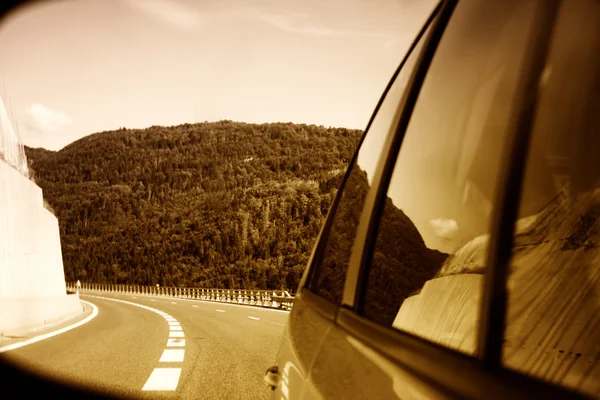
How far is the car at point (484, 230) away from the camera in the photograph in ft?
3.37

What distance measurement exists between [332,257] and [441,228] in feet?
4.93

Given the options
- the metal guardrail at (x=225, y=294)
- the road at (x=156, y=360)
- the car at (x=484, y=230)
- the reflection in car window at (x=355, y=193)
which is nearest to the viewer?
the car at (x=484, y=230)

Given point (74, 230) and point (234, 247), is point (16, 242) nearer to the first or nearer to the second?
point (234, 247)

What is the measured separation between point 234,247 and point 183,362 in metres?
126

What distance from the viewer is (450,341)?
4.22 ft

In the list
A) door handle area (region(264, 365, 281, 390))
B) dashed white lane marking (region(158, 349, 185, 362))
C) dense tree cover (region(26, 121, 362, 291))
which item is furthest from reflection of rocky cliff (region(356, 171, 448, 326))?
dense tree cover (region(26, 121, 362, 291))

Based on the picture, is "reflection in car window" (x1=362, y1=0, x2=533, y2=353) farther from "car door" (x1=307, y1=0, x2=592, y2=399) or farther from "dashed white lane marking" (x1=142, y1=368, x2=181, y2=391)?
"dashed white lane marking" (x1=142, y1=368, x2=181, y2=391)

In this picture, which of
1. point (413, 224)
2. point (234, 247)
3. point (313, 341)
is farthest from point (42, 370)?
point (234, 247)

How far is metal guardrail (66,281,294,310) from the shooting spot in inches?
1351

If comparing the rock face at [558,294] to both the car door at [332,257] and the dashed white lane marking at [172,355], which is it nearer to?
the car door at [332,257]

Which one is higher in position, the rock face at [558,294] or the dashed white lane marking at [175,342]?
the rock face at [558,294]

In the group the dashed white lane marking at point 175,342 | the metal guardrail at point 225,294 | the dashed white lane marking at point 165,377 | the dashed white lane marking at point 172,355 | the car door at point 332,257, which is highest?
the car door at point 332,257

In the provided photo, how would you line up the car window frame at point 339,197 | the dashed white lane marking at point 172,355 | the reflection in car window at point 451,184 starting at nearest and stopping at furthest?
the reflection in car window at point 451,184
the car window frame at point 339,197
the dashed white lane marking at point 172,355

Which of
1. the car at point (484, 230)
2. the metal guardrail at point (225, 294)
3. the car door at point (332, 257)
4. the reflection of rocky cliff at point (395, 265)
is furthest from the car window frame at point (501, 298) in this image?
the metal guardrail at point (225, 294)
